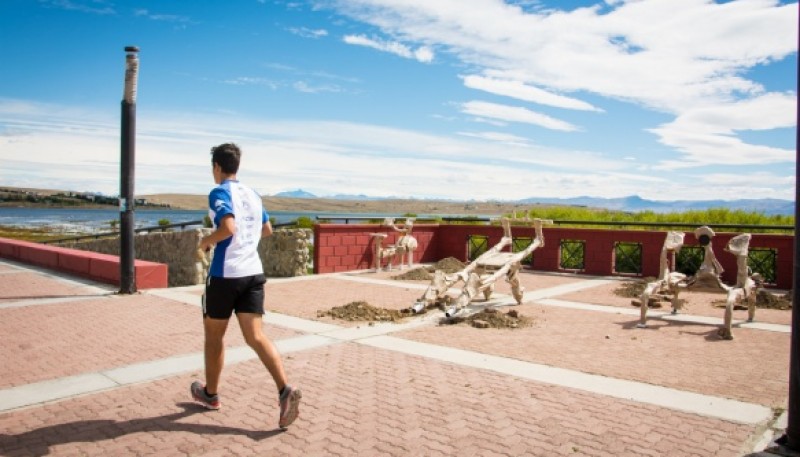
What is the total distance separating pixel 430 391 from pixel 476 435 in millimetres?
1079

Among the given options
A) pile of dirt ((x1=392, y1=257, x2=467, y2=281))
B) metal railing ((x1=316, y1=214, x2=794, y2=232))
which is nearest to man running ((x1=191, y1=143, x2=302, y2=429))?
pile of dirt ((x1=392, y1=257, x2=467, y2=281))

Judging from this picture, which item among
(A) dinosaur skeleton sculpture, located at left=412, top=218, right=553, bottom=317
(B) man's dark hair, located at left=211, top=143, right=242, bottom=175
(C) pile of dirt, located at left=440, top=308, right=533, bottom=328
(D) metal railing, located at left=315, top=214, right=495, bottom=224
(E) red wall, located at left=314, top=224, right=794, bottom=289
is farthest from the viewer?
(D) metal railing, located at left=315, top=214, right=495, bottom=224

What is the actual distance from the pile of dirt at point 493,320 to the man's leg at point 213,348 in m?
4.56

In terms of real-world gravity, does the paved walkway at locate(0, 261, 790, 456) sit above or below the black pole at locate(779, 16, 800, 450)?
below

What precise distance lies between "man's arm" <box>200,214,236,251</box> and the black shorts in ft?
1.04

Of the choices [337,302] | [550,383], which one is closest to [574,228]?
[337,302]

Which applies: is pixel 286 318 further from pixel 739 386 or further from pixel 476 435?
pixel 739 386

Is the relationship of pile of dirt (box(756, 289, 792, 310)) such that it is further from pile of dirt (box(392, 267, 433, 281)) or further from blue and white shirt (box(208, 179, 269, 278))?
blue and white shirt (box(208, 179, 269, 278))

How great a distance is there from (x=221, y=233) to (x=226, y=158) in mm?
667

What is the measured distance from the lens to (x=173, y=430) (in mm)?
4426

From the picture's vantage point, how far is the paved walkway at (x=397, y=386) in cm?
427

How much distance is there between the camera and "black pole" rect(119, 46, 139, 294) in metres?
10.5

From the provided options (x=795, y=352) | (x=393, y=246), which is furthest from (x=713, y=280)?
(x=393, y=246)

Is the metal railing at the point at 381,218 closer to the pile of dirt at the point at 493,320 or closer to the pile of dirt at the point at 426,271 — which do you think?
the pile of dirt at the point at 426,271
